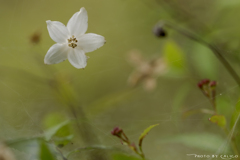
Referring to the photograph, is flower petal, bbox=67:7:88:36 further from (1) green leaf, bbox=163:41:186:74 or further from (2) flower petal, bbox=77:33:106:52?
(1) green leaf, bbox=163:41:186:74

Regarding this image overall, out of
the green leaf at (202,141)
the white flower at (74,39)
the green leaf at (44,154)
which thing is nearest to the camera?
the green leaf at (44,154)

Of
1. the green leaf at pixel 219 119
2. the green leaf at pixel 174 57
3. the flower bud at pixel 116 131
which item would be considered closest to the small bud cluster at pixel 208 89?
the green leaf at pixel 219 119

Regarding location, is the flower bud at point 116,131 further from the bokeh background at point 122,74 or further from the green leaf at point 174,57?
the green leaf at point 174,57

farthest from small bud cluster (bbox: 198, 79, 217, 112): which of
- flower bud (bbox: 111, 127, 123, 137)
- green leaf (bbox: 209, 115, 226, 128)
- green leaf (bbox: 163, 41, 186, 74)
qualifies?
green leaf (bbox: 163, 41, 186, 74)

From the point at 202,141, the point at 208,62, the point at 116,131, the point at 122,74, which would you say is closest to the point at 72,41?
the point at 116,131

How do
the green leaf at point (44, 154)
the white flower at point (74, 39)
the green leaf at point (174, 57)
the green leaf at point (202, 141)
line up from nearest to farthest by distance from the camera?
the green leaf at point (44, 154) < the white flower at point (74, 39) < the green leaf at point (202, 141) < the green leaf at point (174, 57)

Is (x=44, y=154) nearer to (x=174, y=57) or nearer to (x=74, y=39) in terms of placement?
(x=74, y=39)

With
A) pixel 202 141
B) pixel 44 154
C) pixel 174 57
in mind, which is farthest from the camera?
pixel 174 57
